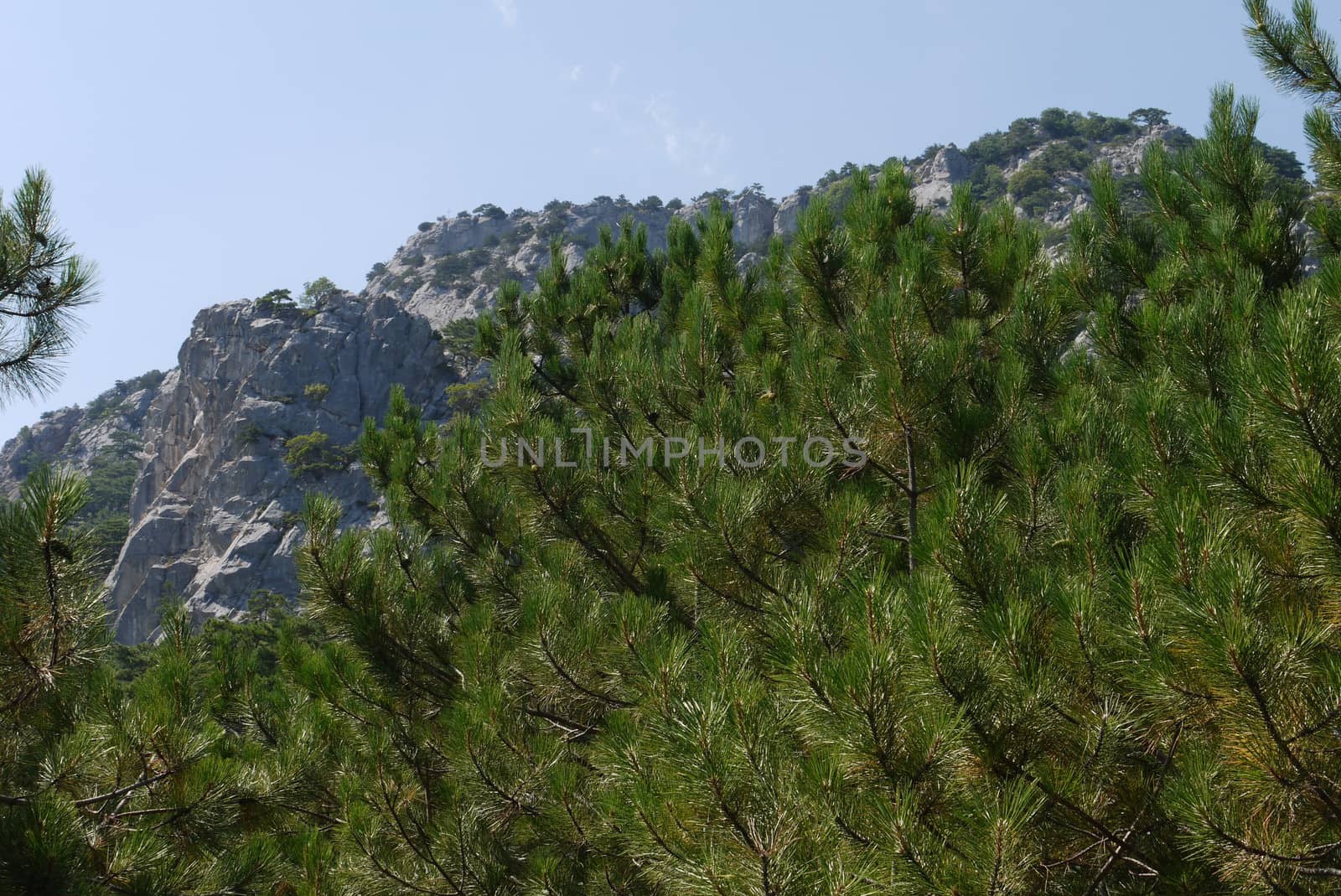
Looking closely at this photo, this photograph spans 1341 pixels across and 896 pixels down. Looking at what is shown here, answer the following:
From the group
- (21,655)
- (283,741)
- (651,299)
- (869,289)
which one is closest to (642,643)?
(21,655)

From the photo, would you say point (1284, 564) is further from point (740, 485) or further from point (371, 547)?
point (371, 547)

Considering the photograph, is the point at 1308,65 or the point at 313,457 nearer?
the point at 1308,65

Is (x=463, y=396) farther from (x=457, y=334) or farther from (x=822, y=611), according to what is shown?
(x=822, y=611)

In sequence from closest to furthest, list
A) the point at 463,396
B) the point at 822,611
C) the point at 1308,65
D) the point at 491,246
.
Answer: the point at 822,611 < the point at 1308,65 < the point at 463,396 < the point at 491,246

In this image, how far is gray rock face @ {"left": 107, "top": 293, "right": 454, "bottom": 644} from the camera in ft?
123

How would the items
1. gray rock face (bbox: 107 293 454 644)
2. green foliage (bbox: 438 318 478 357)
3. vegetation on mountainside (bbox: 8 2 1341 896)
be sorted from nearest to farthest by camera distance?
vegetation on mountainside (bbox: 8 2 1341 896) < gray rock face (bbox: 107 293 454 644) < green foliage (bbox: 438 318 478 357)

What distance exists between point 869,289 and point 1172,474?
7.79 feet

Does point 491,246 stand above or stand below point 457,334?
above

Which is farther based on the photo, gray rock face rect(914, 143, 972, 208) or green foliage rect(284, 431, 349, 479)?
gray rock face rect(914, 143, 972, 208)

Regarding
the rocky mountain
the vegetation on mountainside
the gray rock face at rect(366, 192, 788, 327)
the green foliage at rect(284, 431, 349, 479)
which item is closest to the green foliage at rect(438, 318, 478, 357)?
the rocky mountain

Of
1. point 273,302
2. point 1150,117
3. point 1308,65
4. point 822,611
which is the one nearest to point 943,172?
point 1150,117

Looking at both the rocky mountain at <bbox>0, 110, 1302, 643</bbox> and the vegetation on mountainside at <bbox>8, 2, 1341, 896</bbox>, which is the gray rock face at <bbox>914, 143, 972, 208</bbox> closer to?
the rocky mountain at <bbox>0, 110, 1302, 643</bbox>

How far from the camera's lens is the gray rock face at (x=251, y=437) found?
37.4 m

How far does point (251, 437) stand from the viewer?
4031 centimetres
